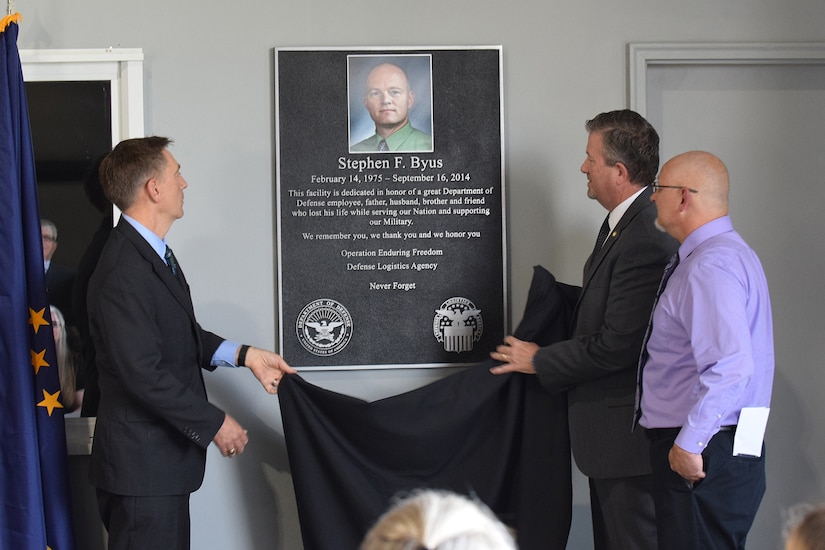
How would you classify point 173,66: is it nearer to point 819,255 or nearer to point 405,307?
point 405,307

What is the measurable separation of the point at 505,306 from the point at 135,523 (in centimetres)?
153

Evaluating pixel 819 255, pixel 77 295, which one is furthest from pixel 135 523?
pixel 819 255

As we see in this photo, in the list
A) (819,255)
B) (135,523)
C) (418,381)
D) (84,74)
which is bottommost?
(135,523)

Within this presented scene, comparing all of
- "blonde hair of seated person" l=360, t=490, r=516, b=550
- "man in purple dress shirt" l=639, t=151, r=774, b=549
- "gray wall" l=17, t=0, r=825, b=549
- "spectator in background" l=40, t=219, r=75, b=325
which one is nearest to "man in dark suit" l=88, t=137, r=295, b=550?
"gray wall" l=17, t=0, r=825, b=549

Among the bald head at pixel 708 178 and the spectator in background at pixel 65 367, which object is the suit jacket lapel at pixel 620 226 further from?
the spectator in background at pixel 65 367

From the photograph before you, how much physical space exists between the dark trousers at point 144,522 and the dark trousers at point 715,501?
142 cm

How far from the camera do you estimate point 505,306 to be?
336cm

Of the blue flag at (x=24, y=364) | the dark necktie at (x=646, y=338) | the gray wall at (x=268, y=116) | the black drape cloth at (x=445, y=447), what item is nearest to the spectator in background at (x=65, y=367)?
the blue flag at (x=24, y=364)

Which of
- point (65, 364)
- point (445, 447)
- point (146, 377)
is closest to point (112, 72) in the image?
point (65, 364)

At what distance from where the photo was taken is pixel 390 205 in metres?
3.36

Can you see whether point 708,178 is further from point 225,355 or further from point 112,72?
point 112,72

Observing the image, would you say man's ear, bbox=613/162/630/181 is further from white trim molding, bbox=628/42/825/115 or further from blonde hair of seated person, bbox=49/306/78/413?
blonde hair of seated person, bbox=49/306/78/413

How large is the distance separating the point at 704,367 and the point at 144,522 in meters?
1.65

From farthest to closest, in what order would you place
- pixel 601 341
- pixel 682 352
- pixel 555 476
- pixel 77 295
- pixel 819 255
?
pixel 819 255
pixel 77 295
pixel 555 476
pixel 601 341
pixel 682 352
